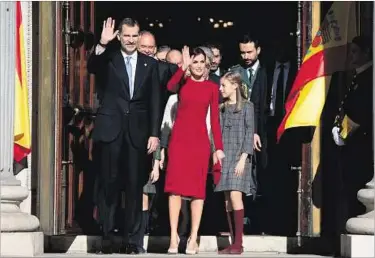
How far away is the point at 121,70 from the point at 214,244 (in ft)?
6.28

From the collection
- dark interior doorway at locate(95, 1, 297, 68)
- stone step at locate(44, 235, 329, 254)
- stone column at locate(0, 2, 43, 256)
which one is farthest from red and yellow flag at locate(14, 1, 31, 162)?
dark interior doorway at locate(95, 1, 297, 68)

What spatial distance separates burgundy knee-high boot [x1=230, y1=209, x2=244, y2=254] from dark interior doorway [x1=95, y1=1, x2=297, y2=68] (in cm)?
537

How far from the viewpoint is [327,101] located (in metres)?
13.6

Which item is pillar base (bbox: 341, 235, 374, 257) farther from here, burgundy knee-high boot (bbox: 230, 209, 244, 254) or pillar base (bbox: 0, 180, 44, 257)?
pillar base (bbox: 0, 180, 44, 257)

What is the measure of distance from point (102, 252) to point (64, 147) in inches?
53.0

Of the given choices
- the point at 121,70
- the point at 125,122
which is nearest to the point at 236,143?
the point at 125,122

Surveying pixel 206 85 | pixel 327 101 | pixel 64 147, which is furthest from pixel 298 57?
pixel 64 147

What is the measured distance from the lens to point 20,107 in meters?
13.3

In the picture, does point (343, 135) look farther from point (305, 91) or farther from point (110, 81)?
point (110, 81)

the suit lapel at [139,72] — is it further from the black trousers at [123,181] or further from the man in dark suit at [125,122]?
the black trousers at [123,181]

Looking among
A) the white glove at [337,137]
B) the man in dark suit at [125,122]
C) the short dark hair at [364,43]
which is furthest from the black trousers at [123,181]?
the short dark hair at [364,43]

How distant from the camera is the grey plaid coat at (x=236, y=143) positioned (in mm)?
12844

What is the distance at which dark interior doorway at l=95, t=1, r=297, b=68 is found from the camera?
18.2 metres

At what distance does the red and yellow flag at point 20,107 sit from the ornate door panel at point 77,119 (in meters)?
0.57
